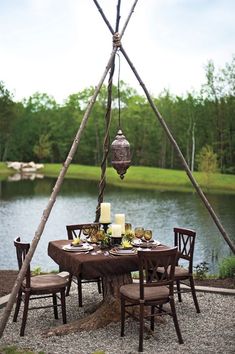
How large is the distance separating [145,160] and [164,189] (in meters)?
14.6

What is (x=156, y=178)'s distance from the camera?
128ft

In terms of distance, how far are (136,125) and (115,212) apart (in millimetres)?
27114

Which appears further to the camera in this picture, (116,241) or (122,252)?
(116,241)

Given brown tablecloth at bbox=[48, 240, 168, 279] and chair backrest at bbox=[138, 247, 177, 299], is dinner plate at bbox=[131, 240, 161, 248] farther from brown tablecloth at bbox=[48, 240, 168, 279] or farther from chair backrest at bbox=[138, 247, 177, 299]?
chair backrest at bbox=[138, 247, 177, 299]

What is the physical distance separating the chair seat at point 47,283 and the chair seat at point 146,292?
2.41 ft

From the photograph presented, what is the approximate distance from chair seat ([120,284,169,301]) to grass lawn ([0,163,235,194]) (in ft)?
87.5

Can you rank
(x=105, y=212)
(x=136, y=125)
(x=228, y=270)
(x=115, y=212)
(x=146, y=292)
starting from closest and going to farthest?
(x=146, y=292)
(x=105, y=212)
(x=228, y=270)
(x=115, y=212)
(x=136, y=125)

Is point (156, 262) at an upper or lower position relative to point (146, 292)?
upper

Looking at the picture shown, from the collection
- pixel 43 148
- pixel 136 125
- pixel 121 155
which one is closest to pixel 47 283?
pixel 121 155

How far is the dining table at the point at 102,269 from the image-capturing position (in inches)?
222

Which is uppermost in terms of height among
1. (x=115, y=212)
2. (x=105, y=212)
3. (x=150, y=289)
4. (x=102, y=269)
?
(x=105, y=212)

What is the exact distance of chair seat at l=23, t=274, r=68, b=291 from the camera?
5859 mm

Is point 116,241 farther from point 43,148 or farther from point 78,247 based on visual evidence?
point 43,148

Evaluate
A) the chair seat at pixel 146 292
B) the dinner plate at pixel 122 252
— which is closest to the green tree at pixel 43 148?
the dinner plate at pixel 122 252
